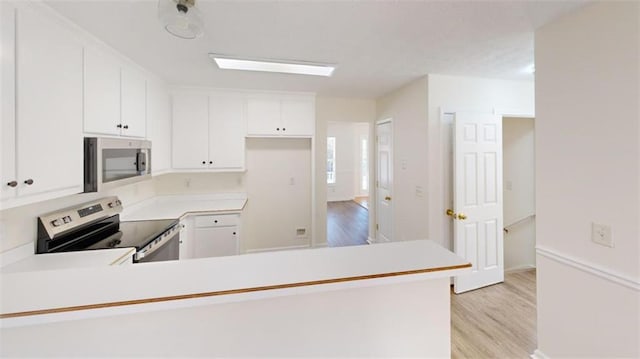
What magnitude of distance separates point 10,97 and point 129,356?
1.38m

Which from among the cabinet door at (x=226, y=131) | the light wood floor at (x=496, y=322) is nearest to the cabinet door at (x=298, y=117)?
the cabinet door at (x=226, y=131)

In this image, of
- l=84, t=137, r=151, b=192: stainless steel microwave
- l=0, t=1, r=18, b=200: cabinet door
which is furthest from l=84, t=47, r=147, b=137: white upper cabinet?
l=0, t=1, r=18, b=200: cabinet door

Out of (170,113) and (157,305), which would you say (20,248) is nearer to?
(157,305)

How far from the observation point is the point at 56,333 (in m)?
0.92

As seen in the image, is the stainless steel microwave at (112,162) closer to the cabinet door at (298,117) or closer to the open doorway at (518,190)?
the cabinet door at (298,117)

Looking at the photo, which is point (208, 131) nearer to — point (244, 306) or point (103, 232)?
point (103, 232)

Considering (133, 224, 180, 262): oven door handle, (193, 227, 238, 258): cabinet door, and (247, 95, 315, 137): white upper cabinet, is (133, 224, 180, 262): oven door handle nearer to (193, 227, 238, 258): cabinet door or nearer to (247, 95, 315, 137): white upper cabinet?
(193, 227, 238, 258): cabinet door

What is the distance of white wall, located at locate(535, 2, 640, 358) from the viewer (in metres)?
1.36

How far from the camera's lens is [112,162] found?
200 centimetres

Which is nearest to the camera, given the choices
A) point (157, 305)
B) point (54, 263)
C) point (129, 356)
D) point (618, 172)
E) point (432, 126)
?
point (157, 305)

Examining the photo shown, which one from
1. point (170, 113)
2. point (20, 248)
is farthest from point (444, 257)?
point (170, 113)

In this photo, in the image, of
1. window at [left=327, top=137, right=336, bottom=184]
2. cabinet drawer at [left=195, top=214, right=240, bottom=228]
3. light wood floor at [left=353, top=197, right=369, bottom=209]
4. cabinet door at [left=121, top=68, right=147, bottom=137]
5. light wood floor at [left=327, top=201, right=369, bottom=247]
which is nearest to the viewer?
cabinet door at [left=121, top=68, right=147, bottom=137]

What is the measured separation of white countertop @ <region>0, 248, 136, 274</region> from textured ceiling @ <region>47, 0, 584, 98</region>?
1.54 metres

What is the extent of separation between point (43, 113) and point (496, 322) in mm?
3730
